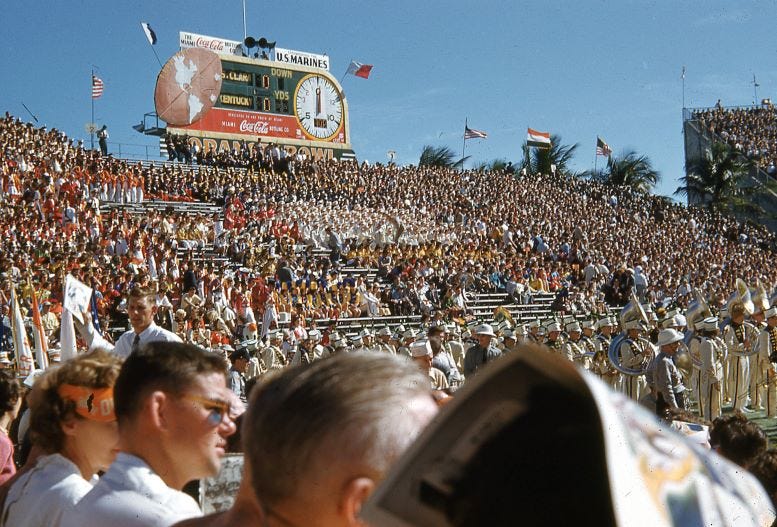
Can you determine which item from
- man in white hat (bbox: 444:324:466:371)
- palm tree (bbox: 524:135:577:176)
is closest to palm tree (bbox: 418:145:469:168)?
palm tree (bbox: 524:135:577:176)

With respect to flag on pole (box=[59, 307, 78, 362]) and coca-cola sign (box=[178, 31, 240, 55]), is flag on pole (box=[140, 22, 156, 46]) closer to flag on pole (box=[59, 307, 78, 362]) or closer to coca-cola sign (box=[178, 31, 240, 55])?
coca-cola sign (box=[178, 31, 240, 55])

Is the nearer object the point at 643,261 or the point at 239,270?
the point at 239,270

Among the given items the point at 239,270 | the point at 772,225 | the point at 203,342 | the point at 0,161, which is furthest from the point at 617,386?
→ the point at 772,225

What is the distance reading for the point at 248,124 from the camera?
4700cm

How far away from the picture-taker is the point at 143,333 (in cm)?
509

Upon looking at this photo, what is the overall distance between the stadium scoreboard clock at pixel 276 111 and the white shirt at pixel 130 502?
1675 inches

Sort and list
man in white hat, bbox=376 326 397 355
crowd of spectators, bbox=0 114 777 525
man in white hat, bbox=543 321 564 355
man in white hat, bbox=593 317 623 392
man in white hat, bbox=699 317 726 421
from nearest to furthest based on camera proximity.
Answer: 1. crowd of spectators, bbox=0 114 777 525
2. man in white hat, bbox=699 317 726 421
3. man in white hat, bbox=593 317 623 392
4. man in white hat, bbox=543 321 564 355
5. man in white hat, bbox=376 326 397 355

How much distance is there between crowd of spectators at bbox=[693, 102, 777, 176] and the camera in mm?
54084

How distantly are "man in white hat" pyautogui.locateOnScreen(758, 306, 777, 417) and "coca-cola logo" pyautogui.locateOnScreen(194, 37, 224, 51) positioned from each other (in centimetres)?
3957

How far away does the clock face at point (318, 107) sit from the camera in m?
Result: 49.6

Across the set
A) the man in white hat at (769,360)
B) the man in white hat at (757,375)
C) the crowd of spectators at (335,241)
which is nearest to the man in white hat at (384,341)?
the crowd of spectators at (335,241)

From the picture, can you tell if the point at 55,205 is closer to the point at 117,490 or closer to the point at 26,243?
the point at 26,243

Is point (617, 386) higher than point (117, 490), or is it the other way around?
point (117, 490)

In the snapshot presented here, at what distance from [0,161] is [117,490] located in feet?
82.0
